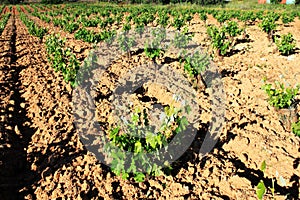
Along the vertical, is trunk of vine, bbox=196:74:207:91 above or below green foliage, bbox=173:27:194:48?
below

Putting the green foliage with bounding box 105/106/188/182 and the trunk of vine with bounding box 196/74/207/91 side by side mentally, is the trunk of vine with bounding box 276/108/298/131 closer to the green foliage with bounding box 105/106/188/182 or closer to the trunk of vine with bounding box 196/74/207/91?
the trunk of vine with bounding box 196/74/207/91

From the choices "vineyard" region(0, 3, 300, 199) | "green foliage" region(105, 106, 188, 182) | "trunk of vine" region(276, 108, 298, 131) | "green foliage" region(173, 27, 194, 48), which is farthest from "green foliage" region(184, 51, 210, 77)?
"green foliage" region(105, 106, 188, 182)

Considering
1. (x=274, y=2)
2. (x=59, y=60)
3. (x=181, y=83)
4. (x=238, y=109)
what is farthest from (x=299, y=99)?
(x=274, y=2)

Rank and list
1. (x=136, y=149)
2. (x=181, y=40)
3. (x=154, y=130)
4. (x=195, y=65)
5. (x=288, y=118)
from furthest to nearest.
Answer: (x=181, y=40) < (x=195, y=65) < (x=288, y=118) < (x=154, y=130) < (x=136, y=149)

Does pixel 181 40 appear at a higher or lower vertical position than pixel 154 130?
higher

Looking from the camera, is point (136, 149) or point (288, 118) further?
point (288, 118)

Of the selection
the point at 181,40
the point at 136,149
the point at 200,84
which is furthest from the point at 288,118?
the point at 181,40

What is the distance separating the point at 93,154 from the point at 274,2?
59047 millimetres

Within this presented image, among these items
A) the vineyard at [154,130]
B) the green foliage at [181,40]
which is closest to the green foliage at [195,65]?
the vineyard at [154,130]

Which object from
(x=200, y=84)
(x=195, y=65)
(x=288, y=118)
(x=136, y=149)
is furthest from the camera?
(x=200, y=84)

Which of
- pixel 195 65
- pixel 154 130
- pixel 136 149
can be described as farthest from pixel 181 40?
pixel 136 149

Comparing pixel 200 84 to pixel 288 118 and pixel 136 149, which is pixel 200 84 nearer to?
pixel 288 118

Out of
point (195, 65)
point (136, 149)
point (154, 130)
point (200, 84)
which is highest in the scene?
point (195, 65)

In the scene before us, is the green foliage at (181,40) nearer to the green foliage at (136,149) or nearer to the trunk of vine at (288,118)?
the trunk of vine at (288,118)
